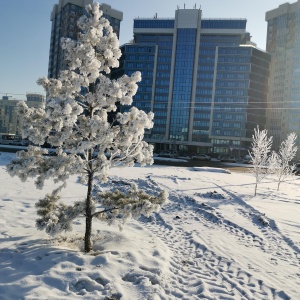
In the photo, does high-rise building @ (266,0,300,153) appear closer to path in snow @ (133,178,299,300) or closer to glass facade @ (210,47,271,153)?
glass facade @ (210,47,271,153)

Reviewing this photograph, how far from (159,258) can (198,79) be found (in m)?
110

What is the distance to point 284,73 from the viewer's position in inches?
5108

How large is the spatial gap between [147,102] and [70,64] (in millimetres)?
110078

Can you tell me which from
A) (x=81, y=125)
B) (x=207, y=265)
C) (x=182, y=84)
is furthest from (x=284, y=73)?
(x=81, y=125)

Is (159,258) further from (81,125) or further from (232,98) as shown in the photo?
(232,98)

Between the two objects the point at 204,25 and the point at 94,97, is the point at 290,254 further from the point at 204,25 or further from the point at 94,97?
the point at 204,25

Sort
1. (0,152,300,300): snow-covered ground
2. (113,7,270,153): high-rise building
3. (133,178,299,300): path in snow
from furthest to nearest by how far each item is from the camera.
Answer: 1. (113,7,270,153): high-rise building
2. (133,178,299,300): path in snow
3. (0,152,300,300): snow-covered ground

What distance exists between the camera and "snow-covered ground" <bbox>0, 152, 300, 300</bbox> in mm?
6922

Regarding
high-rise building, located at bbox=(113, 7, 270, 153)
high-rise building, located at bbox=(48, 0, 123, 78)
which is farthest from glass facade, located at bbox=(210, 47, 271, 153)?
high-rise building, located at bbox=(48, 0, 123, 78)

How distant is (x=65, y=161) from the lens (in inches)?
300

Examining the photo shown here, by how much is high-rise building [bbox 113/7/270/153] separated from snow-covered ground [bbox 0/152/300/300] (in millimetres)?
99012

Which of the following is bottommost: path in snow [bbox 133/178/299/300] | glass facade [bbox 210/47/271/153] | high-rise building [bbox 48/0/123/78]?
path in snow [bbox 133/178/299/300]

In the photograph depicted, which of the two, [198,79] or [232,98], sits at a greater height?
[198,79]

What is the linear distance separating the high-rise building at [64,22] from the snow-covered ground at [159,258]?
385 ft
